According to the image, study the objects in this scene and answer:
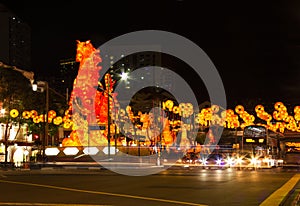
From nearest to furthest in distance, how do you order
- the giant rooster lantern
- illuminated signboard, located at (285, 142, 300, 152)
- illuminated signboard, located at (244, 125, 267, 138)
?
illuminated signboard, located at (244, 125, 267, 138) < the giant rooster lantern < illuminated signboard, located at (285, 142, 300, 152)

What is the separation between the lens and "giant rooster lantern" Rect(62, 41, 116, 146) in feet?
172

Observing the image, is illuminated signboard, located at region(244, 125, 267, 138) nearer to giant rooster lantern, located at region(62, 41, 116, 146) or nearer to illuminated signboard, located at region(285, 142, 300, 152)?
giant rooster lantern, located at region(62, 41, 116, 146)

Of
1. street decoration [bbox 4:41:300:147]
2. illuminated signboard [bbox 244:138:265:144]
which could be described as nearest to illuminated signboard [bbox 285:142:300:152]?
street decoration [bbox 4:41:300:147]

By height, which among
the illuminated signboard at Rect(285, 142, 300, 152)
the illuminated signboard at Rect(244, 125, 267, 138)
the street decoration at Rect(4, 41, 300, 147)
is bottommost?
the illuminated signboard at Rect(285, 142, 300, 152)

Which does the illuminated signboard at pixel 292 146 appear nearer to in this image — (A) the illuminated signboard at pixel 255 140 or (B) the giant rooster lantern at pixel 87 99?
(A) the illuminated signboard at pixel 255 140

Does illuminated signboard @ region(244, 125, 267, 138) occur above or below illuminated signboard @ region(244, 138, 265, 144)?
above

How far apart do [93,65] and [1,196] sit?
35.6 metres

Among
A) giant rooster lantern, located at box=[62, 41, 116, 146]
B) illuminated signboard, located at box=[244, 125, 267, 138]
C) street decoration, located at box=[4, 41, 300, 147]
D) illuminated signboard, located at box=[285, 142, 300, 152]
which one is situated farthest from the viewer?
illuminated signboard, located at box=[285, 142, 300, 152]

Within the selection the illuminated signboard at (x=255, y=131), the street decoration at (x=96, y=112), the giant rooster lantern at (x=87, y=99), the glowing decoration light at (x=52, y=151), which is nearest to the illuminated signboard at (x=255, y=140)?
the illuminated signboard at (x=255, y=131)

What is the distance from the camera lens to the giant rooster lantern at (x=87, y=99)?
5244cm

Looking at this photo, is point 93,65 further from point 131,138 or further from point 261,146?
point 131,138

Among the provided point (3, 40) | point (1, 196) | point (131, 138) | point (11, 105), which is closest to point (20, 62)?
point (3, 40)

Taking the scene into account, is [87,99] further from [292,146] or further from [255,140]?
[292,146]

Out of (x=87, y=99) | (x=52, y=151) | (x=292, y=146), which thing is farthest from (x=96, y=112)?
(x=292, y=146)
